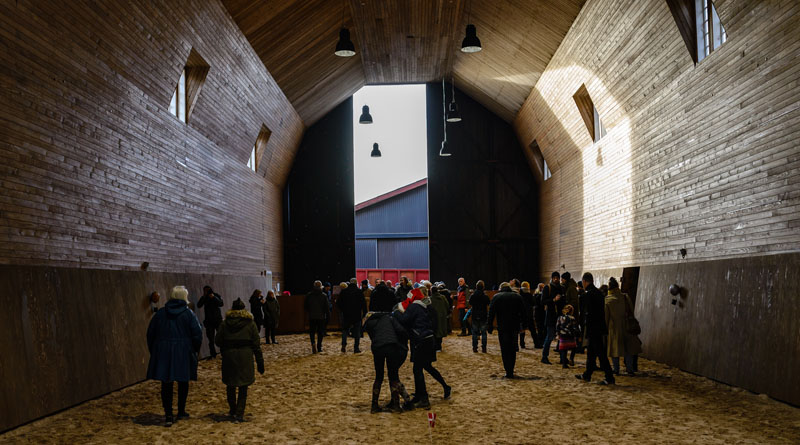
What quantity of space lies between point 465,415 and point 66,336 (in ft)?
16.9

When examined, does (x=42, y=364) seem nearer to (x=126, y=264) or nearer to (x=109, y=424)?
(x=109, y=424)

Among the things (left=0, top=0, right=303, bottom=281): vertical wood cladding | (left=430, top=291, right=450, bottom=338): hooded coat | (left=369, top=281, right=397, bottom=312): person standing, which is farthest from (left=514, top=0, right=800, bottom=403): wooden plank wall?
(left=0, top=0, right=303, bottom=281): vertical wood cladding

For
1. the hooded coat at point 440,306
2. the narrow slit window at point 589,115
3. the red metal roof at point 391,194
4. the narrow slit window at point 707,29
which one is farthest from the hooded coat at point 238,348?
the red metal roof at point 391,194

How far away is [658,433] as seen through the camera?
6840 millimetres

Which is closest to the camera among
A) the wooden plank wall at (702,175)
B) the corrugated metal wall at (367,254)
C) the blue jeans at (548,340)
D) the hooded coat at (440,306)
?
the wooden plank wall at (702,175)

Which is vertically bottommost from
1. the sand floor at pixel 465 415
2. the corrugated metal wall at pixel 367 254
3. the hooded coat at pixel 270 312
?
the sand floor at pixel 465 415

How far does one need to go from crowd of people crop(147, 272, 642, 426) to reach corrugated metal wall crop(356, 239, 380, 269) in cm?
1555

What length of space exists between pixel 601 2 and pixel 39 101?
33.7 feet

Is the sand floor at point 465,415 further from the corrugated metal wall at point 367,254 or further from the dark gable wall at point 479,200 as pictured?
the corrugated metal wall at point 367,254

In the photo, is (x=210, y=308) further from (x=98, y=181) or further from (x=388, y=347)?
(x=388, y=347)

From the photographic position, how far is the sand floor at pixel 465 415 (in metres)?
6.90

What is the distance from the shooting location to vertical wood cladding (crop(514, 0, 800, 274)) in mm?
8844

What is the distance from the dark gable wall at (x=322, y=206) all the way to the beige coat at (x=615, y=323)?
15.7 meters

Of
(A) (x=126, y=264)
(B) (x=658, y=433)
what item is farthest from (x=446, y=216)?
(B) (x=658, y=433)
